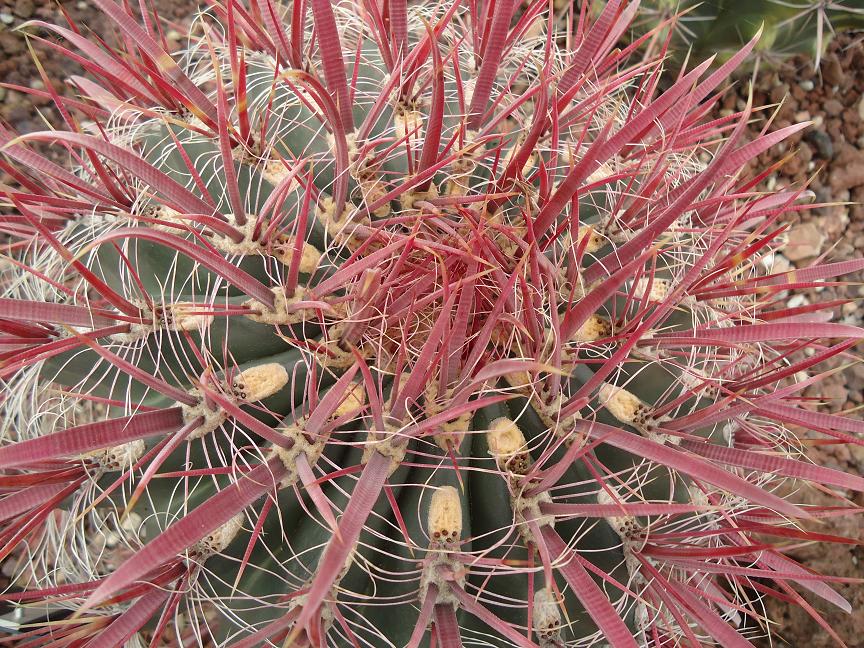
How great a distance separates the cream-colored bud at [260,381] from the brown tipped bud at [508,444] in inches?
8.9

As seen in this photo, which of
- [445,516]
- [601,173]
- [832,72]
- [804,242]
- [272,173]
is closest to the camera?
[445,516]

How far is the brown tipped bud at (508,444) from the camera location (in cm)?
74

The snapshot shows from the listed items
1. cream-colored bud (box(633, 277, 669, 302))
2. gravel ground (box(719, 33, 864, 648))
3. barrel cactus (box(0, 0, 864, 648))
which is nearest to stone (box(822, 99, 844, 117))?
gravel ground (box(719, 33, 864, 648))

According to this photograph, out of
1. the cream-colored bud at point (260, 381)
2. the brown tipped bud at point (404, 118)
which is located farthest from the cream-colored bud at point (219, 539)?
the brown tipped bud at point (404, 118)

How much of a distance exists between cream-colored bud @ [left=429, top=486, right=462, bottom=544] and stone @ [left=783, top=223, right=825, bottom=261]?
148 cm

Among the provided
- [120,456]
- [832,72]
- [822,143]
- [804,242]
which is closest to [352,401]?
[120,456]

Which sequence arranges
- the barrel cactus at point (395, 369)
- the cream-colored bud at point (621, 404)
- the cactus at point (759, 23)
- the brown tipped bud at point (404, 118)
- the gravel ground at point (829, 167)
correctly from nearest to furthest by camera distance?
the barrel cactus at point (395, 369) → the cream-colored bud at point (621, 404) → the brown tipped bud at point (404, 118) → the cactus at point (759, 23) → the gravel ground at point (829, 167)

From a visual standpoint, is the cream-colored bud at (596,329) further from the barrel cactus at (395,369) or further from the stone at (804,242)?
the stone at (804,242)

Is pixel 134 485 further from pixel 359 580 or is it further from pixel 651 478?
pixel 651 478

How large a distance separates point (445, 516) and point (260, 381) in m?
0.24

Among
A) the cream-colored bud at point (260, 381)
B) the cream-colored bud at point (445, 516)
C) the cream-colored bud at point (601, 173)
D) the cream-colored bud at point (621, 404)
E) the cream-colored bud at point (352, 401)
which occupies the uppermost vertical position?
the cream-colored bud at point (601, 173)

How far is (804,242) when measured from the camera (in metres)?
1.84

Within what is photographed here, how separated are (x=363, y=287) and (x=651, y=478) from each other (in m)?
0.39

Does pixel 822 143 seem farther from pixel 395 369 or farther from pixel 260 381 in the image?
pixel 260 381
